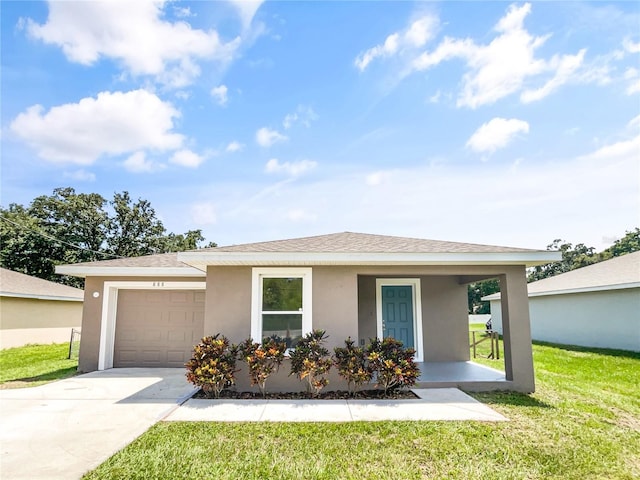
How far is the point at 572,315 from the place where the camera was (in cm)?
1645

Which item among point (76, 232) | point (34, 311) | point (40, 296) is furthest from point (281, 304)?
point (76, 232)

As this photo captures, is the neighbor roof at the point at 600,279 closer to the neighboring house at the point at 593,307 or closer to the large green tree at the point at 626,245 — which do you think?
the neighboring house at the point at 593,307

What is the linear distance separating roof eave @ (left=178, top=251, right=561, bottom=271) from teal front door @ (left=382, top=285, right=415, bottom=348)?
309 cm

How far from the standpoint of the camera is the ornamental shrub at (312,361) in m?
6.50

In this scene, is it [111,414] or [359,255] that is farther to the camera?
[359,255]

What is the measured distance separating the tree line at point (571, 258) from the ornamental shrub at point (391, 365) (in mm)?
31481

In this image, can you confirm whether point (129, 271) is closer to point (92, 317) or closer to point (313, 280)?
point (92, 317)

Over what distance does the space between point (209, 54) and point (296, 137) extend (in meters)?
3.54

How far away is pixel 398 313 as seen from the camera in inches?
397

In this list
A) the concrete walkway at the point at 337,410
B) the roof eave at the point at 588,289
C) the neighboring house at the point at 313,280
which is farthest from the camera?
the roof eave at the point at 588,289

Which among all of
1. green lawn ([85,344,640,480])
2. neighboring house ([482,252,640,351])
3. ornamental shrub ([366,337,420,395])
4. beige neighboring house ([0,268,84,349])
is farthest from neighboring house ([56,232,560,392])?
neighboring house ([482,252,640,351])

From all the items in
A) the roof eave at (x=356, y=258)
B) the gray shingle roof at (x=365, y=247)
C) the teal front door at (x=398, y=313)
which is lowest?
the teal front door at (x=398, y=313)

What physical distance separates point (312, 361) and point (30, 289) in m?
14.7

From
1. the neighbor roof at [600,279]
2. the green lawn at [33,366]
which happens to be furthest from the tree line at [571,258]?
the green lawn at [33,366]
